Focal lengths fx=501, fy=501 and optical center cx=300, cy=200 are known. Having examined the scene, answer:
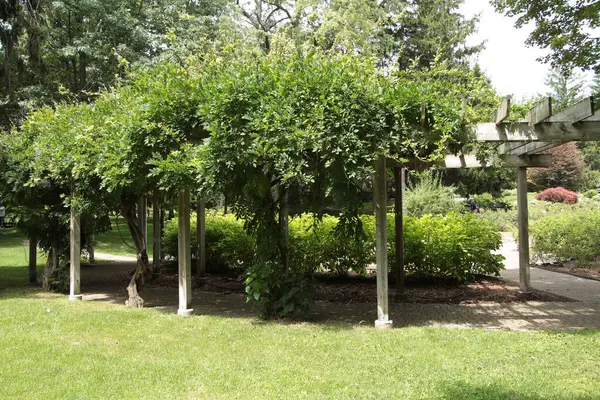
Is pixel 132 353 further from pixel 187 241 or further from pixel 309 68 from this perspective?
pixel 309 68

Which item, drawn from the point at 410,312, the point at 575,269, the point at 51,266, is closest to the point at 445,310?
the point at 410,312

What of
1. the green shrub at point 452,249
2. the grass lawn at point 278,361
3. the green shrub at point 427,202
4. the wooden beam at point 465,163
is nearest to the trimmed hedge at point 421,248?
the green shrub at point 452,249

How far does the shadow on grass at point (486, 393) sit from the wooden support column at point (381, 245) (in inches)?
96.5

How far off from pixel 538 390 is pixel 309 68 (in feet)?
14.7

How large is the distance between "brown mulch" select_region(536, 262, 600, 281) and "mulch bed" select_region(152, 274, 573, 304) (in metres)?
2.72

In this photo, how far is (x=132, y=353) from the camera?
552 centimetres

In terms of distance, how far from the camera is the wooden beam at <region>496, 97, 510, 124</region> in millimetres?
6148

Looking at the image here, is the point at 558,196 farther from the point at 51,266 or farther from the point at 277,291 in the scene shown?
the point at 51,266

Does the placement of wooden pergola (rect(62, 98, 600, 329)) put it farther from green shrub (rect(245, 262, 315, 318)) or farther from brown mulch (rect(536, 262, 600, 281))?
brown mulch (rect(536, 262, 600, 281))

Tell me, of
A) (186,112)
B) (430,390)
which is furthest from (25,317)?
(430,390)

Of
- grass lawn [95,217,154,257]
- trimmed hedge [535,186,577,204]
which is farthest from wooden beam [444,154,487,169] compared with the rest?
trimmed hedge [535,186,577,204]

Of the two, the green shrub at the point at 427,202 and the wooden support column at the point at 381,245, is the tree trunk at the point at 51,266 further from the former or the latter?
the green shrub at the point at 427,202

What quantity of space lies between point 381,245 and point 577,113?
304cm

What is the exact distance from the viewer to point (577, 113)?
646 centimetres
